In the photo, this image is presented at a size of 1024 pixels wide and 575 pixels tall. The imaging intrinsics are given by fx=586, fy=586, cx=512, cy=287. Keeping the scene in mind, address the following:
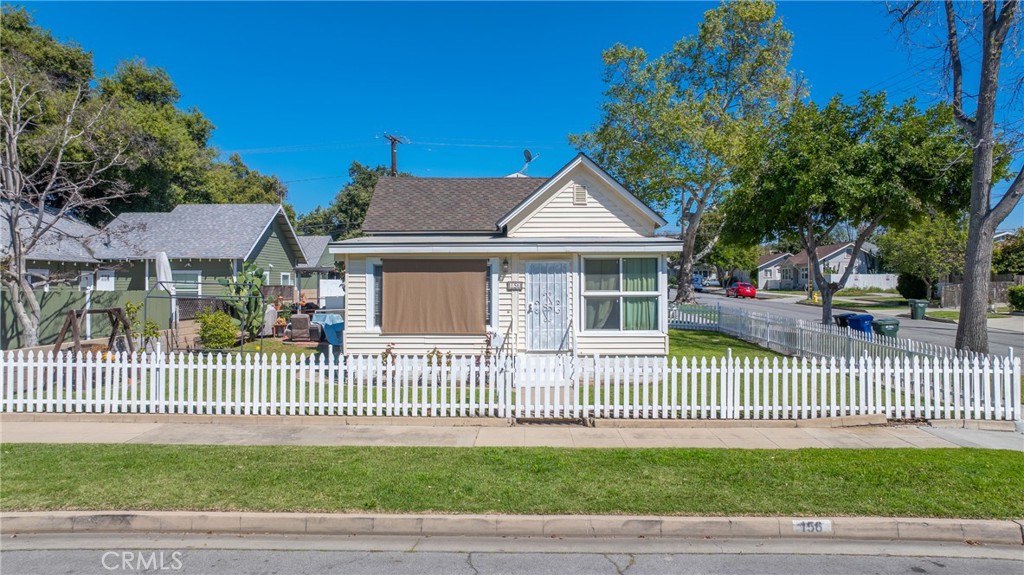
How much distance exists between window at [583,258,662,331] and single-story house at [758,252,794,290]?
67423mm

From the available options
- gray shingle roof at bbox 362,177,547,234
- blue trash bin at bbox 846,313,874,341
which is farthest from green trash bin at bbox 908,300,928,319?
gray shingle roof at bbox 362,177,547,234

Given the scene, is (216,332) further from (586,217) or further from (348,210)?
(348,210)

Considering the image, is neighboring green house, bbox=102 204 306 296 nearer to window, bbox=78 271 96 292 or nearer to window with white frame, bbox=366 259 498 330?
window, bbox=78 271 96 292

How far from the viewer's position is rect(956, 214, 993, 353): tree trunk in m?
12.0

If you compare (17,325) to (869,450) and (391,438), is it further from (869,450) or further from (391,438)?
(869,450)

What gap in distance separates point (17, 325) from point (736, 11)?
32.2 m

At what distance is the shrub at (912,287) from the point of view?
141 ft

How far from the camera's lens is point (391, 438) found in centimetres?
810


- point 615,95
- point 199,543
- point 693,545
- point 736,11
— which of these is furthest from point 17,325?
point 736,11

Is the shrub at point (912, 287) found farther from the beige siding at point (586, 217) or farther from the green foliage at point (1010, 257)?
the beige siding at point (586, 217)

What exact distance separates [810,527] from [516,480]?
2.85m

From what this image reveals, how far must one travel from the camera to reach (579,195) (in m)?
14.1

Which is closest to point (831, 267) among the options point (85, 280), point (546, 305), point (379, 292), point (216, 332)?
point (546, 305)

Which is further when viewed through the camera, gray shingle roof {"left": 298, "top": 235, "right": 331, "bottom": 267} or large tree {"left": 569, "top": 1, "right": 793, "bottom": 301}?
gray shingle roof {"left": 298, "top": 235, "right": 331, "bottom": 267}
